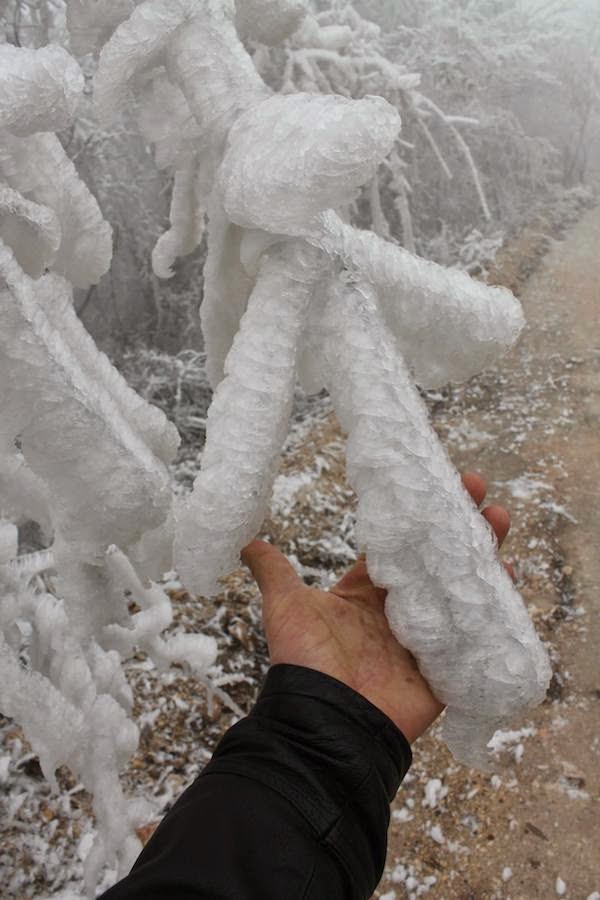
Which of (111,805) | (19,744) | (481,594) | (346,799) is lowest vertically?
(19,744)

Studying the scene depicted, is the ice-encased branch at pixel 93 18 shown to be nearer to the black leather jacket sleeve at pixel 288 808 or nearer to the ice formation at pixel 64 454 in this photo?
the ice formation at pixel 64 454

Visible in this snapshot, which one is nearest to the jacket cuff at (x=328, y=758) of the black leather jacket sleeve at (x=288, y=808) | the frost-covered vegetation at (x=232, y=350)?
the black leather jacket sleeve at (x=288, y=808)

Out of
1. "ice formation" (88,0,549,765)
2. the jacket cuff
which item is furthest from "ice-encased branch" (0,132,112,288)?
the jacket cuff

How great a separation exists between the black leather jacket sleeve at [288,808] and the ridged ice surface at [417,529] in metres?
0.20

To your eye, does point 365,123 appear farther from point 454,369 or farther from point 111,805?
point 111,805

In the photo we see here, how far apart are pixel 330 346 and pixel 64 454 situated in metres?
0.41

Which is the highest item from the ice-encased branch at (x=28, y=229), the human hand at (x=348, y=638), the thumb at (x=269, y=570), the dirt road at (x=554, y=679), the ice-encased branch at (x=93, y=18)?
the ice-encased branch at (x=93, y=18)

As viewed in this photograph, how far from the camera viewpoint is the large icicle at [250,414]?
88 cm

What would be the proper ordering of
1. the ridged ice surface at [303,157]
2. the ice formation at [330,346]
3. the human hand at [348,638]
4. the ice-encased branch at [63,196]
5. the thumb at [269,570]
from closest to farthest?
the ridged ice surface at [303,157] < the ice formation at [330,346] < the ice-encased branch at [63,196] < the human hand at [348,638] < the thumb at [269,570]

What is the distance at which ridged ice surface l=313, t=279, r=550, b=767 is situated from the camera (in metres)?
0.89

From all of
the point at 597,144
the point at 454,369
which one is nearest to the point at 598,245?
the point at 597,144

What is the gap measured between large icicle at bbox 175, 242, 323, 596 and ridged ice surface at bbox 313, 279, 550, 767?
59 millimetres

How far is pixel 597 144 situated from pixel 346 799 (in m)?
9.70

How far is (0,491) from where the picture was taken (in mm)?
1220
